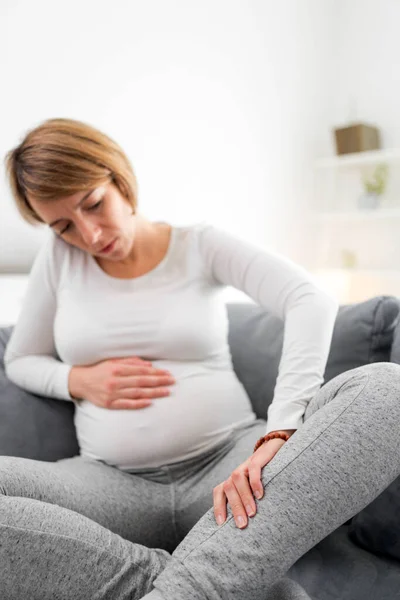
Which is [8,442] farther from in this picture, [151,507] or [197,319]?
[197,319]

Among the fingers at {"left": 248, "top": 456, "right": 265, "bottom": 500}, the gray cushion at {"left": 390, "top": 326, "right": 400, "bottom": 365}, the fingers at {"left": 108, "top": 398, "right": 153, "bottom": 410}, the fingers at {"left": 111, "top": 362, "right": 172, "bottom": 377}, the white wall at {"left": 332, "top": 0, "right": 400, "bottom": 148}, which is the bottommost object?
the fingers at {"left": 108, "top": 398, "right": 153, "bottom": 410}

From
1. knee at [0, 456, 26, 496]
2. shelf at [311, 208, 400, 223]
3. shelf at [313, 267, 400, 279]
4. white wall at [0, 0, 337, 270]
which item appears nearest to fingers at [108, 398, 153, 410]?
knee at [0, 456, 26, 496]

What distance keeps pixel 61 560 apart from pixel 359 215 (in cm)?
276

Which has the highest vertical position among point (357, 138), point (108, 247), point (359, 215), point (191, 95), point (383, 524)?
point (191, 95)

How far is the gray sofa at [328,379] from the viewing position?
0.83m

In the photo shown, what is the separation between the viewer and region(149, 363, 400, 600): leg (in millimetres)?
626

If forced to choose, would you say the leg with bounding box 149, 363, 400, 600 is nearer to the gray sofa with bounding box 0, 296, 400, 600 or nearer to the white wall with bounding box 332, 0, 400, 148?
the gray sofa with bounding box 0, 296, 400, 600

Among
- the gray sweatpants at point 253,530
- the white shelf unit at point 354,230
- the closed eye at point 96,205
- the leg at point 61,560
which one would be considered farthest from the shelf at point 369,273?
the leg at point 61,560

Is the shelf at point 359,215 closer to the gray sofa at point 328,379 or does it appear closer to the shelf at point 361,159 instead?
the shelf at point 361,159

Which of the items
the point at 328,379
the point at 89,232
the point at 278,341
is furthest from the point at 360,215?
the point at 89,232

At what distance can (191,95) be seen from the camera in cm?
263

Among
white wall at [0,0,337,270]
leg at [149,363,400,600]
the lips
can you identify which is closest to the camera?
leg at [149,363,400,600]

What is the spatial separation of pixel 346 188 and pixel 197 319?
2528 millimetres

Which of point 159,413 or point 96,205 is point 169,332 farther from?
point 96,205
